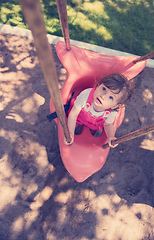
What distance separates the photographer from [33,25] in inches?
12.2

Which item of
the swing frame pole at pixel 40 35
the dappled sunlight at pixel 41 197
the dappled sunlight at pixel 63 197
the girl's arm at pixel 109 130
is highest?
the swing frame pole at pixel 40 35

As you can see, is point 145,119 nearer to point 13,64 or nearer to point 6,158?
point 6,158

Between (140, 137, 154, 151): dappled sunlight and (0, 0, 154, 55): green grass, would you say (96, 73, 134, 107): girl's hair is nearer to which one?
(140, 137, 154, 151): dappled sunlight

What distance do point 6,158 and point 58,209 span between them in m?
0.82

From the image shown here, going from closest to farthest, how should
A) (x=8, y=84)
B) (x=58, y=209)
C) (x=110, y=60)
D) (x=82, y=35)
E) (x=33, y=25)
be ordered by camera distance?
(x=33, y=25)
(x=110, y=60)
(x=58, y=209)
(x=8, y=84)
(x=82, y=35)

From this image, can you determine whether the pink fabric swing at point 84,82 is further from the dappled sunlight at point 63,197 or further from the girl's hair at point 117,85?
the dappled sunlight at point 63,197

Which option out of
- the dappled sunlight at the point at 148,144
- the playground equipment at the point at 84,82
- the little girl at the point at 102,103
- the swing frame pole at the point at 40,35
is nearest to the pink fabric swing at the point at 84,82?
the playground equipment at the point at 84,82

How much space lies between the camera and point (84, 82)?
1645 millimetres

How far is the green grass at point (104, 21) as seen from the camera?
7.85 ft

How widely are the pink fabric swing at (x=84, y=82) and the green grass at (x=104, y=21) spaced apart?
105 cm

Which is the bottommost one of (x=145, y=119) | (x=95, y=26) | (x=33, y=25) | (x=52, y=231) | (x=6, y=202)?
(x=52, y=231)

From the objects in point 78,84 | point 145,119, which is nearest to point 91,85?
point 78,84

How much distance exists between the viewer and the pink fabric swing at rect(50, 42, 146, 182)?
1363 mm

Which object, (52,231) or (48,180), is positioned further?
(48,180)
